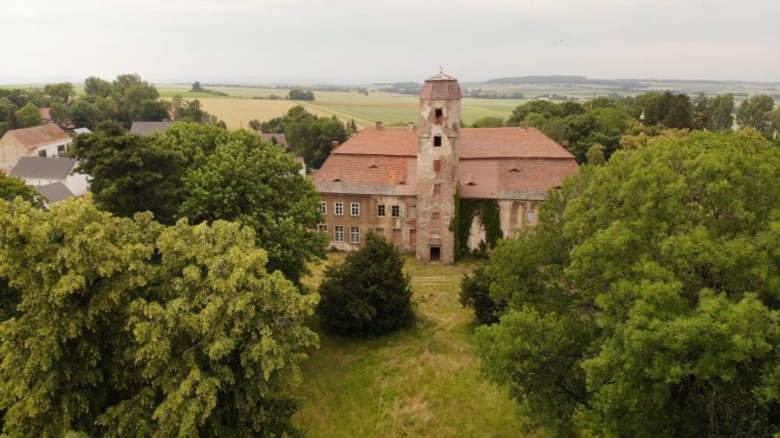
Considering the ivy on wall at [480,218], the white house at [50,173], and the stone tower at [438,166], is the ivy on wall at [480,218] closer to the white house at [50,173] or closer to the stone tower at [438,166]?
the stone tower at [438,166]

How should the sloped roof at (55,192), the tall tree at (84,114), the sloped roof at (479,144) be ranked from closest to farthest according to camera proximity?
the sloped roof at (479,144)
the sloped roof at (55,192)
the tall tree at (84,114)

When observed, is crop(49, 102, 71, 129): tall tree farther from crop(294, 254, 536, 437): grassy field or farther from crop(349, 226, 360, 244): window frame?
crop(294, 254, 536, 437): grassy field

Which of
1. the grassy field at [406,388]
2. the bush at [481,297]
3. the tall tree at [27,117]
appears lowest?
the grassy field at [406,388]

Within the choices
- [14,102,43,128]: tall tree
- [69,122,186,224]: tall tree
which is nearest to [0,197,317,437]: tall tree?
[69,122,186,224]: tall tree

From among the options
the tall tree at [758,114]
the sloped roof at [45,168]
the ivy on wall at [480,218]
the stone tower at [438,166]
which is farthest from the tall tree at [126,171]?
the tall tree at [758,114]

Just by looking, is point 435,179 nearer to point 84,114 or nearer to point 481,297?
point 481,297

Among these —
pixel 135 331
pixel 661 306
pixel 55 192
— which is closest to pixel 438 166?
pixel 661 306

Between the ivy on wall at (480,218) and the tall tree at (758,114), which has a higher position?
the tall tree at (758,114)

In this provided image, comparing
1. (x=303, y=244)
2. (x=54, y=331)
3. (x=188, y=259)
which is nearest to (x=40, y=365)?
(x=54, y=331)
